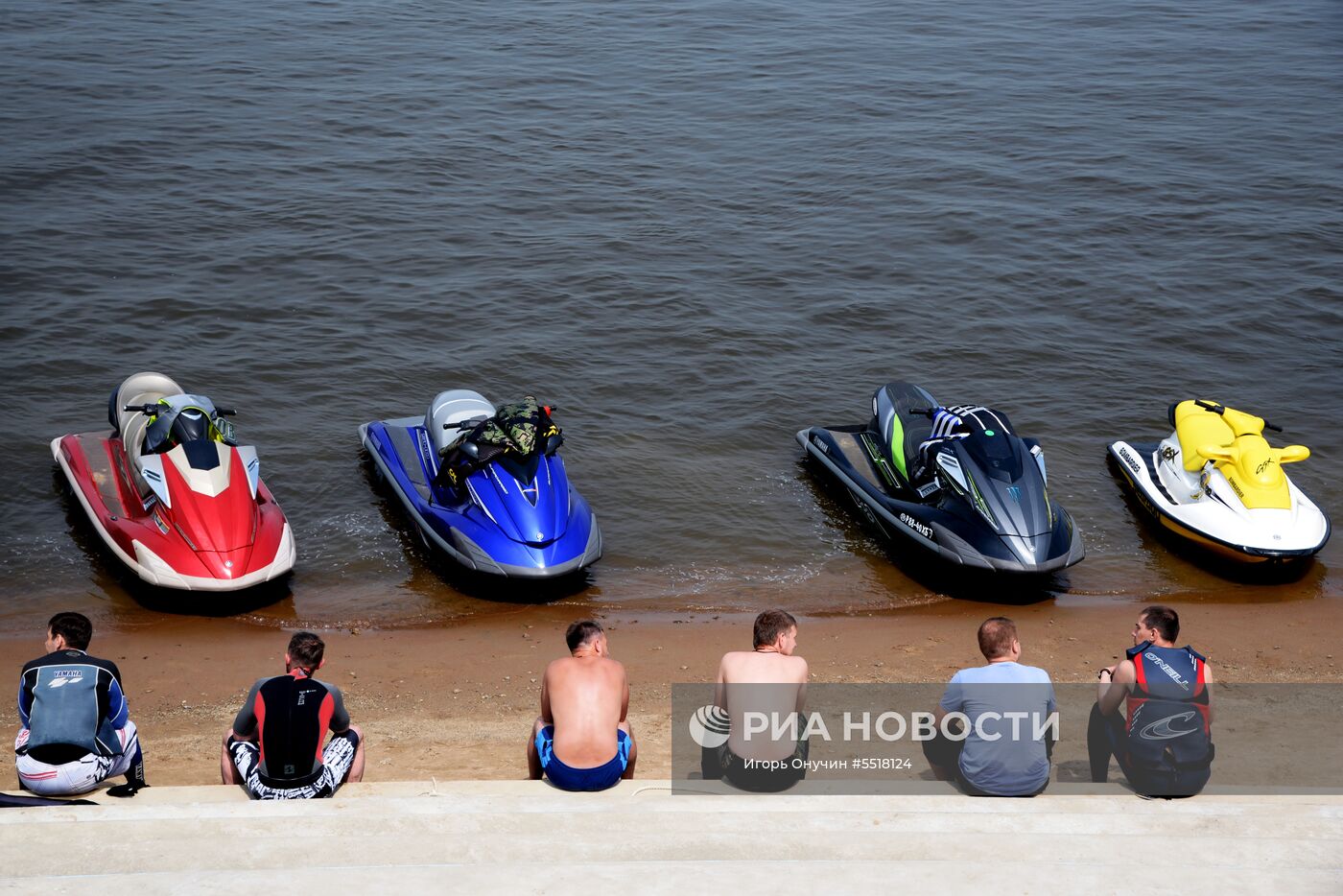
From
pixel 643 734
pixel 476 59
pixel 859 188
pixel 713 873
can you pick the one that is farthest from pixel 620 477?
pixel 476 59

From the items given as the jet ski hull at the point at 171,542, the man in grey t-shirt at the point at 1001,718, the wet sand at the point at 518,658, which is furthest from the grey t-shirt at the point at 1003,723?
the jet ski hull at the point at 171,542

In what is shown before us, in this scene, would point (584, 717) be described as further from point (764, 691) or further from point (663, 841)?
point (764, 691)

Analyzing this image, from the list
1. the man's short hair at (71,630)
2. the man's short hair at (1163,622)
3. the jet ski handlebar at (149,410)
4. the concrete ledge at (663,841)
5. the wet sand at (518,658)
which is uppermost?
the man's short hair at (1163,622)

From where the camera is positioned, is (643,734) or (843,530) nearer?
(643,734)

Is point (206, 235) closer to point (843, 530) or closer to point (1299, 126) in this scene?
point (843, 530)

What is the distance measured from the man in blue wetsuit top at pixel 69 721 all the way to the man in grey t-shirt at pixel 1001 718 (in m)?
4.39

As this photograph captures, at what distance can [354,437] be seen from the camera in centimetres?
1547

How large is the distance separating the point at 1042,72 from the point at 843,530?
21600 mm

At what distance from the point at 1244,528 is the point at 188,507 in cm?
950

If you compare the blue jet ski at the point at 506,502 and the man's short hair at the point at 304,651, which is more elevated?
the man's short hair at the point at 304,651

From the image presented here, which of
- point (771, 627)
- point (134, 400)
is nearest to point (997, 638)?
point (771, 627)

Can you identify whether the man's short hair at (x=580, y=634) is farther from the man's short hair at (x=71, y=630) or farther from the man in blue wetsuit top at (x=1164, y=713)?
the man in blue wetsuit top at (x=1164, y=713)

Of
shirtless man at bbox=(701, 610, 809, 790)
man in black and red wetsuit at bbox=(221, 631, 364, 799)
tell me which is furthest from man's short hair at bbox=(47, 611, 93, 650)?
shirtless man at bbox=(701, 610, 809, 790)

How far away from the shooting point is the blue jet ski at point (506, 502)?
11.4 metres
